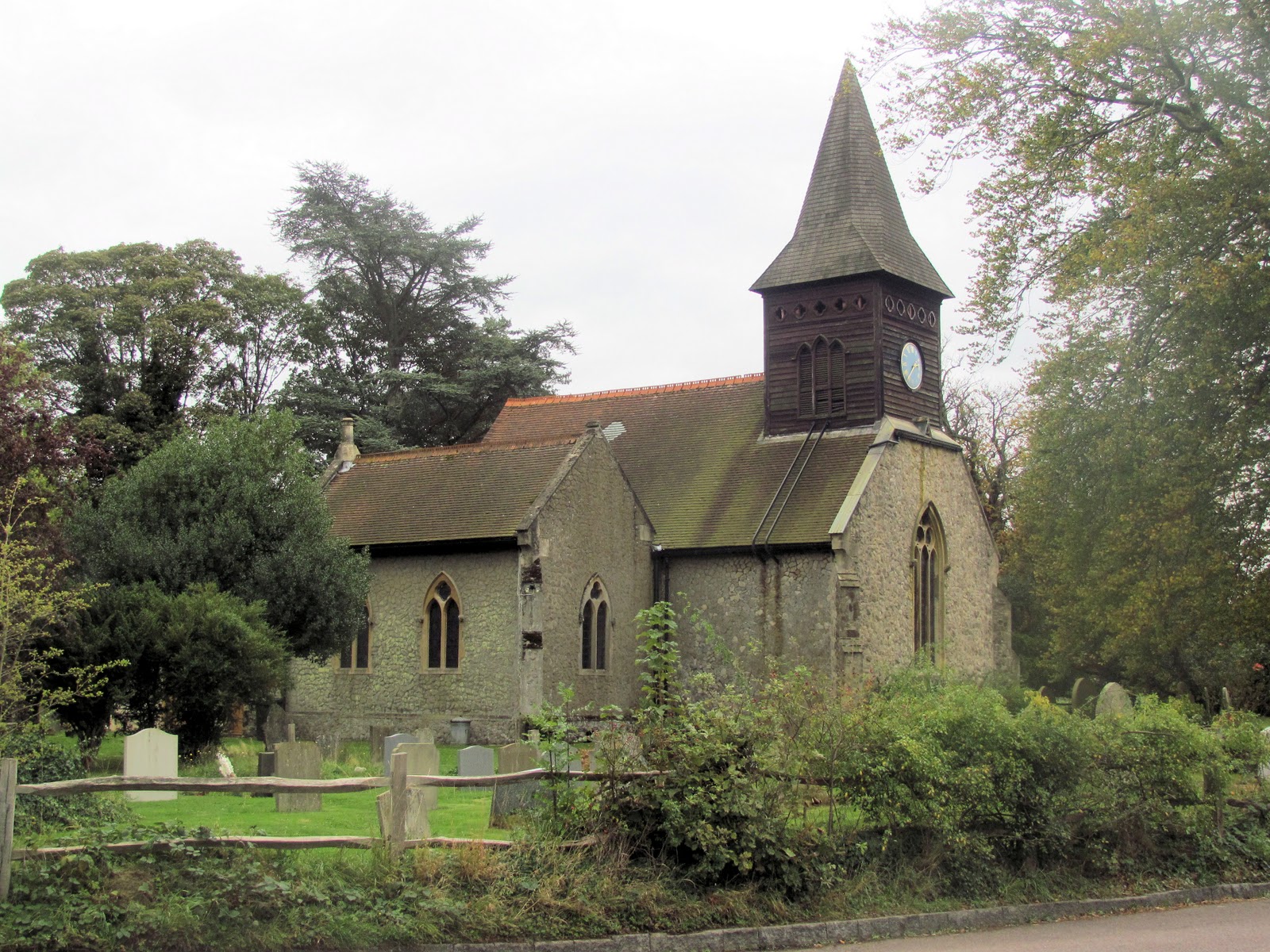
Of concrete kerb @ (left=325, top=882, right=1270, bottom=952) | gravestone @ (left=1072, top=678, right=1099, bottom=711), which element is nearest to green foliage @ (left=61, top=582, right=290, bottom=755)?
concrete kerb @ (left=325, top=882, right=1270, bottom=952)

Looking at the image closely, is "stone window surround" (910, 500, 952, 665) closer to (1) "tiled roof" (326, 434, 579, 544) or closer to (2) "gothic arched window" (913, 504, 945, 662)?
(2) "gothic arched window" (913, 504, 945, 662)

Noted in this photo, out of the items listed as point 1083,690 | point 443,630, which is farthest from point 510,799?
point 1083,690

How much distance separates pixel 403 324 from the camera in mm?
51469

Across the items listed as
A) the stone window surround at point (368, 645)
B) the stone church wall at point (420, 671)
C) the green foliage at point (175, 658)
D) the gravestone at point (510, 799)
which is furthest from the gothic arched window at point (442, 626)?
the gravestone at point (510, 799)

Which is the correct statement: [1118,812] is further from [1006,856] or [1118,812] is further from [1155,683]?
[1155,683]

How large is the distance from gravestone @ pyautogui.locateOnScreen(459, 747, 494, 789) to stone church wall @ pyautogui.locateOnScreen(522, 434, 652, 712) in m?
6.62

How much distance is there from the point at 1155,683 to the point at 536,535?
21.5 metres

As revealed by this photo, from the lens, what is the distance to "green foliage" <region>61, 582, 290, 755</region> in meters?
18.8

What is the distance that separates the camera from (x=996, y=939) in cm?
1094

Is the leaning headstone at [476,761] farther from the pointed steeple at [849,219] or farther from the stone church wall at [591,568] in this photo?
the pointed steeple at [849,219]

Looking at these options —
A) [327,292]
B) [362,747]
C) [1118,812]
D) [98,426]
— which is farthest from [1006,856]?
[327,292]

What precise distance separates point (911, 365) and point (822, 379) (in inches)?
85.0

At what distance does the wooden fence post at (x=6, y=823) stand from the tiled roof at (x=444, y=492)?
16192mm

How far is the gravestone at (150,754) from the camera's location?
46.9ft
